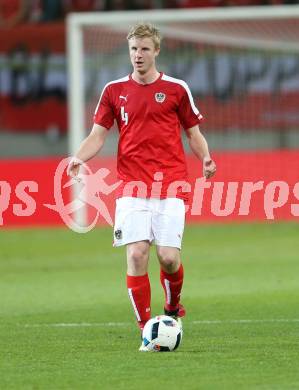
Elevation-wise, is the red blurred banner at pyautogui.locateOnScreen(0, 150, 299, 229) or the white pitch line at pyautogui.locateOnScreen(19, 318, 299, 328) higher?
the white pitch line at pyautogui.locateOnScreen(19, 318, 299, 328)

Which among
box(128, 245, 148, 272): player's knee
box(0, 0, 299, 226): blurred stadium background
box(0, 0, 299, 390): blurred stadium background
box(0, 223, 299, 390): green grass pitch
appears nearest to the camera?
box(0, 223, 299, 390): green grass pitch

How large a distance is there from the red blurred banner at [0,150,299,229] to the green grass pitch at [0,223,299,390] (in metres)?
1.09

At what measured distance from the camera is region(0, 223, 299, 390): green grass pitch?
7910 millimetres

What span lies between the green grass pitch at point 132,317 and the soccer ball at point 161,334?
103mm

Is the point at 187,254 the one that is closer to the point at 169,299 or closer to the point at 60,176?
the point at 60,176

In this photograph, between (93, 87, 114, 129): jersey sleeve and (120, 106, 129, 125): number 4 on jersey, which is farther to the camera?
(93, 87, 114, 129): jersey sleeve

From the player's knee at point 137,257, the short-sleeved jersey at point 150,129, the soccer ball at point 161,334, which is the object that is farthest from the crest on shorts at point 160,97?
the soccer ball at point 161,334

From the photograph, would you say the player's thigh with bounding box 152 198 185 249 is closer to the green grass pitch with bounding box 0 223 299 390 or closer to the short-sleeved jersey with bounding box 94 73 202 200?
A: the short-sleeved jersey with bounding box 94 73 202 200

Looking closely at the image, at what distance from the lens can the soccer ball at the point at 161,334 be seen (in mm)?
8945

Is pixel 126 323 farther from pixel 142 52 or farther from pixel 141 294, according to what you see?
pixel 142 52

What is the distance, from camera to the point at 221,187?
875 inches

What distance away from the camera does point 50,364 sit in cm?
849

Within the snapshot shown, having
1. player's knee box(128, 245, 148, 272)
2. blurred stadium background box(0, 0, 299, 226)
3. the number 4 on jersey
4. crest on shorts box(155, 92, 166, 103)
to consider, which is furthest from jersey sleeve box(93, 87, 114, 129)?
blurred stadium background box(0, 0, 299, 226)

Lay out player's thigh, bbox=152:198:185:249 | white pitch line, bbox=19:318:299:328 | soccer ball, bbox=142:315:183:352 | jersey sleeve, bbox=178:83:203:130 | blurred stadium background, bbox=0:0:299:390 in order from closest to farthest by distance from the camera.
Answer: blurred stadium background, bbox=0:0:299:390
soccer ball, bbox=142:315:183:352
player's thigh, bbox=152:198:185:249
jersey sleeve, bbox=178:83:203:130
white pitch line, bbox=19:318:299:328
